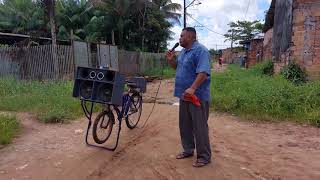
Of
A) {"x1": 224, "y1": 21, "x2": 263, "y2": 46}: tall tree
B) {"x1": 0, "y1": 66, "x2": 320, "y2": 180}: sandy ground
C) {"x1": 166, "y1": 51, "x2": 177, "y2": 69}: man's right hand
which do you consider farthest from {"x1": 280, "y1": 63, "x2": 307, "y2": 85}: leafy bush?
{"x1": 224, "y1": 21, "x2": 263, "y2": 46}: tall tree

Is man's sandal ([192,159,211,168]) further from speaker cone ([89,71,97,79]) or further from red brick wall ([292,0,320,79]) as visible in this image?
red brick wall ([292,0,320,79])

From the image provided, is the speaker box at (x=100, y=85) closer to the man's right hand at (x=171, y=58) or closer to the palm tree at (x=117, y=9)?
the man's right hand at (x=171, y=58)

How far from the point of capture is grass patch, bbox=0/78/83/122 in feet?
25.7

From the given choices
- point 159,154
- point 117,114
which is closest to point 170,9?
point 117,114

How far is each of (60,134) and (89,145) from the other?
3.53ft

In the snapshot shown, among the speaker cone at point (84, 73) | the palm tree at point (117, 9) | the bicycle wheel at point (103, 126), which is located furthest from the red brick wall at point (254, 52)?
the speaker cone at point (84, 73)

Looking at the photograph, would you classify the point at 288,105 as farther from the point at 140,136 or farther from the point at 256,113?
the point at 140,136

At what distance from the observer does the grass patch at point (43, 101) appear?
7.83m

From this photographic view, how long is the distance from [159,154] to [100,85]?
1.25 metres

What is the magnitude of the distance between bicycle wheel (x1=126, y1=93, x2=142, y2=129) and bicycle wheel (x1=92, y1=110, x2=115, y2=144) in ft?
2.93

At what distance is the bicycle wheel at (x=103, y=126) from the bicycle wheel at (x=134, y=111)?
894 mm

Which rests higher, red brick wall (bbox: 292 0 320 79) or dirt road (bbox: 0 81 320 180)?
red brick wall (bbox: 292 0 320 79)

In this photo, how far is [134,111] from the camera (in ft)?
23.4

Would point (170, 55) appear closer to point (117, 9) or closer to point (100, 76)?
point (100, 76)
